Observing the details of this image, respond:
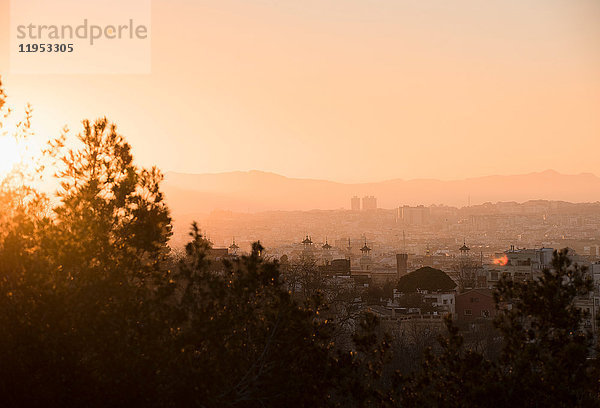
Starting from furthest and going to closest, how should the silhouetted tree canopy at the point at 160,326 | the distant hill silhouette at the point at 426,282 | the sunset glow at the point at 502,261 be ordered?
the sunset glow at the point at 502,261 < the distant hill silhouette at the point at 426,282 < the silhouetted tree canopy at the point at 160,326

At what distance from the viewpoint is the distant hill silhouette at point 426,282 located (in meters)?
44.4

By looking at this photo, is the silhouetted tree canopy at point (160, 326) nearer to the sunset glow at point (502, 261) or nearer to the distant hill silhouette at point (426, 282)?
the distant hill silhouette at point (426, 282)

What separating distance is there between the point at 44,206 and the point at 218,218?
17972 cm

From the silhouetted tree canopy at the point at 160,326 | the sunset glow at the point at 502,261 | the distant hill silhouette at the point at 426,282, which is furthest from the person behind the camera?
the sunset glow at the point at 502,261

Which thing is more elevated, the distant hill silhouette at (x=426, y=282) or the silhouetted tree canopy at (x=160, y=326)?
the silhouetted tree canopy at (x=160, y=326)

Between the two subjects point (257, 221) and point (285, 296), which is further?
point (257, 221)

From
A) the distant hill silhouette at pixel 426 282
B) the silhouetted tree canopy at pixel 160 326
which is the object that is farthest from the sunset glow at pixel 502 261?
the silhouetted tree canopy at pixel 160 326

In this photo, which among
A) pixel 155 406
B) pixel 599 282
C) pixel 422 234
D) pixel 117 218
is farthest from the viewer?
Result: pixel 422 234

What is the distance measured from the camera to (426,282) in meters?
44.8

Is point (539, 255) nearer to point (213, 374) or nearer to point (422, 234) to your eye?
point (213, 374)

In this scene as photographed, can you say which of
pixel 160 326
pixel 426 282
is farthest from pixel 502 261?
pixel 160 326

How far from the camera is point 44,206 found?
1002 cm

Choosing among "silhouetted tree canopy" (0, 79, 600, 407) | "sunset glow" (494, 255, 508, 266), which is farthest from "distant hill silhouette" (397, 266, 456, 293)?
"silhouetted tree canopy" (0, 79, 600, 407)

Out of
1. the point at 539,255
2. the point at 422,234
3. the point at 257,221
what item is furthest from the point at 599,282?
the point at 257,221
